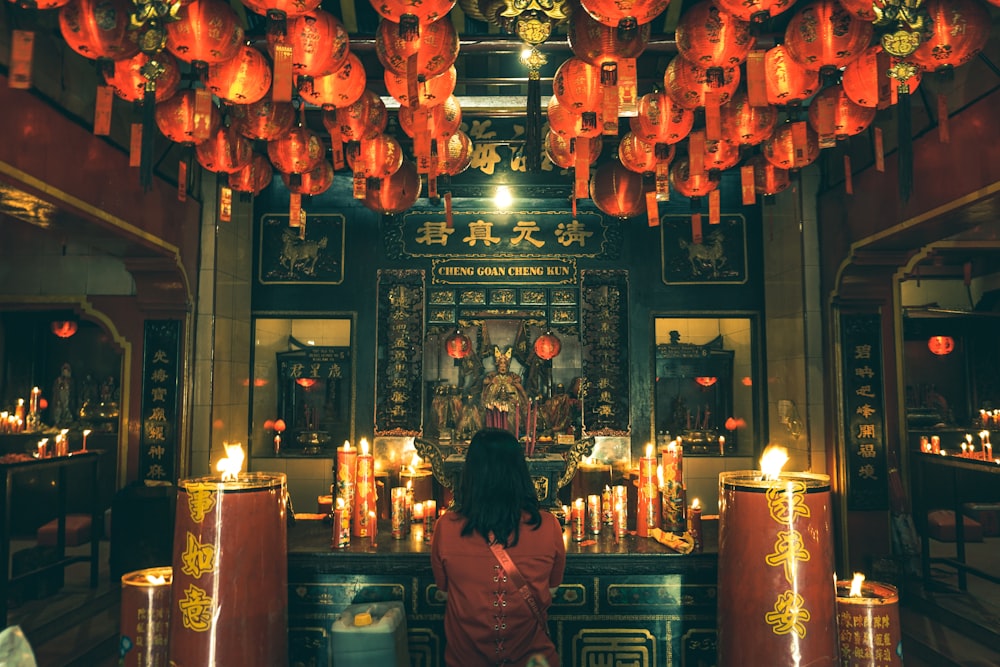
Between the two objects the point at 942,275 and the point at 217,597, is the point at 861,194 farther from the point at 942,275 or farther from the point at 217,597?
the point at 217,597

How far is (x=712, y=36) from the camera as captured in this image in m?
2.77

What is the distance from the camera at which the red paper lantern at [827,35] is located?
269 centimetres

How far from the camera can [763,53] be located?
3.02 meters

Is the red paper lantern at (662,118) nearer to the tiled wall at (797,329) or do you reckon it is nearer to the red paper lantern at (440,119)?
the red paper lantern at (440,119)

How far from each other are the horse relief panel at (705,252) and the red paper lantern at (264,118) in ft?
13.6

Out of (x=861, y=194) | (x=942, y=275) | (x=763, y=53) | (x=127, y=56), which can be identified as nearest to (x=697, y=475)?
(x=861, y=194)

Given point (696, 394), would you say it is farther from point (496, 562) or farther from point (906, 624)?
point (496, 562)

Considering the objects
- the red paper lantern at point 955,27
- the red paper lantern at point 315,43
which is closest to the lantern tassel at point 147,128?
the red paper lantern at point 315,43

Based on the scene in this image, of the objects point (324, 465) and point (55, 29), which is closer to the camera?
point (55, 29)

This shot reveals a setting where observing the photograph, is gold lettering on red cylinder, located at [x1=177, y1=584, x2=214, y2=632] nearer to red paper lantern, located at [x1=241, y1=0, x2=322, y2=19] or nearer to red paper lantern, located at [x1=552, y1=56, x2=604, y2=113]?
red paper lantern, located at [x1=241, y1=0, x2=322, y2=19]

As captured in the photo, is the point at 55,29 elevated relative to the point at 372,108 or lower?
elevated

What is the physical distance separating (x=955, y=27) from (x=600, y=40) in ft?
4.52

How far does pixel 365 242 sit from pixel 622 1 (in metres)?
4.69

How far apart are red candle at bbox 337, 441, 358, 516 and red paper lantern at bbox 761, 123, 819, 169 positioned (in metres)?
2.92
